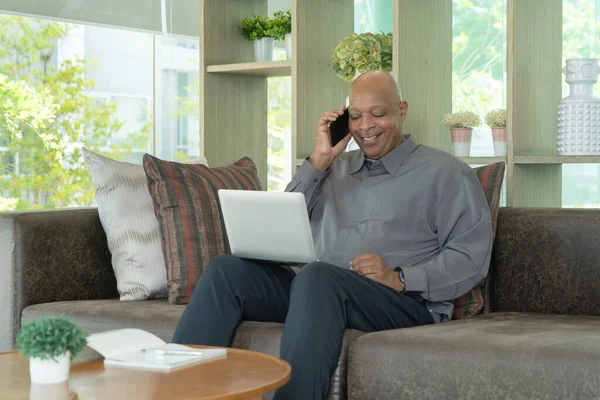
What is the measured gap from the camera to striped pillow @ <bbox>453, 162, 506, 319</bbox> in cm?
266

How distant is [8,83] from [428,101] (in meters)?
2.07

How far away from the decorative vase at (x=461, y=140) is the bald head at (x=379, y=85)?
24.7 inches

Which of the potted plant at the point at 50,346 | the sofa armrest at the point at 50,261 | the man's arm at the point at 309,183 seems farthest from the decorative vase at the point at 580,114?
the potted plant at the point at 50,346

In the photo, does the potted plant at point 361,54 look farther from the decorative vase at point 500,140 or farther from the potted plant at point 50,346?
the potted plant at point 50,346

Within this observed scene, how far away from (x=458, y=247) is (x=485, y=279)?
0.34 m

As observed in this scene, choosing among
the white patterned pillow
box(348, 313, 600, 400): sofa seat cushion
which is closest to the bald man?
box(348, 313, 600, 400): sofa seat cushion

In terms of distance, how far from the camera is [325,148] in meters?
2.88

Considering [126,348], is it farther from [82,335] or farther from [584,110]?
[584,110]

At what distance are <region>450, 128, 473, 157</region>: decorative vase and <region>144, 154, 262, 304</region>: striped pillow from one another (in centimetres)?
92

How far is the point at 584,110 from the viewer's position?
3.18 meters

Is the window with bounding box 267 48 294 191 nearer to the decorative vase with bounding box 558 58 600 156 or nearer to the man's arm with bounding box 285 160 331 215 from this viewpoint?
the decorative vase with bounding box 558 58 600 156

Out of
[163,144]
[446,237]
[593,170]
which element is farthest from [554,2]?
[163,144]

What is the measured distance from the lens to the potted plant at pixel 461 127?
3.36 meters

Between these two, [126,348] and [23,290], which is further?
[23,290]
